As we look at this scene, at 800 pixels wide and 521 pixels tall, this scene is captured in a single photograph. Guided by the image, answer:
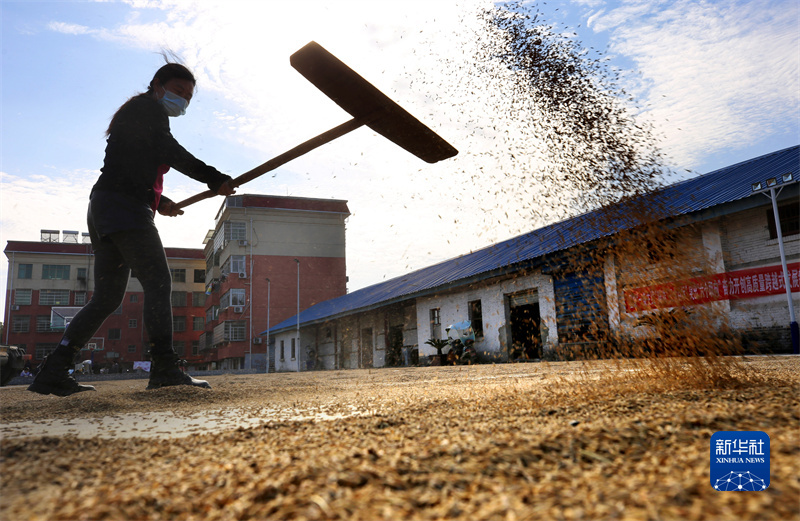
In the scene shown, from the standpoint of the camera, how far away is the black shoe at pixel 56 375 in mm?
2934

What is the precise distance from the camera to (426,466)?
1132 millimetres

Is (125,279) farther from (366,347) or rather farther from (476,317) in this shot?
(366,347)

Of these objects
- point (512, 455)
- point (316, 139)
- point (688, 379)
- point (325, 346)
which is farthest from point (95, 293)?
point (325, 346)

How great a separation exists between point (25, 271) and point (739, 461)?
1855 inches

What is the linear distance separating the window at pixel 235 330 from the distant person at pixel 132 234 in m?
31.9

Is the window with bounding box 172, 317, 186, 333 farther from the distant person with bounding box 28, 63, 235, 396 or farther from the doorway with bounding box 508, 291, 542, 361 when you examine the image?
the distant person with bounding box 28, 63, 235, 396

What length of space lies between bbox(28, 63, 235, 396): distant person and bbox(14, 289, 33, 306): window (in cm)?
4474

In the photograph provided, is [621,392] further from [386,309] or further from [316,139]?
[386,309]

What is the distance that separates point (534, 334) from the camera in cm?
1433

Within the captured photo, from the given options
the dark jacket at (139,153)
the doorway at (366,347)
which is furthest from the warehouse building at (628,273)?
the dark jacket at (139,153)

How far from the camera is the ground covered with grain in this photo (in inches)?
35.2

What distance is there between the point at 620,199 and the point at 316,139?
2.12 metres

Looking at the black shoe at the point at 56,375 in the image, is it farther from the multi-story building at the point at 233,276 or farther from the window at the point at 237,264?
the window at the point at 237,264

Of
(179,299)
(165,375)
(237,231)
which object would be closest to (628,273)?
(165,375)
